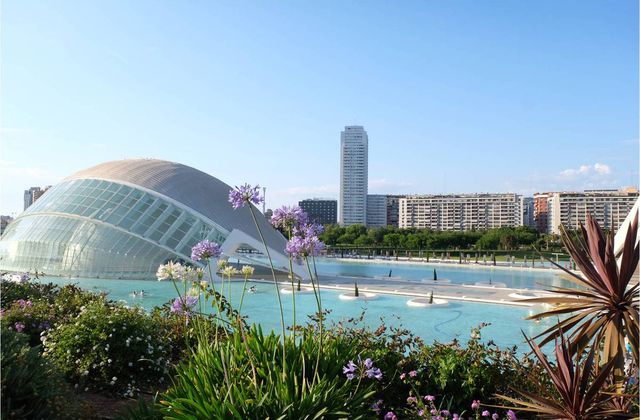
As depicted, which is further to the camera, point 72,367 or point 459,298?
point 459,298

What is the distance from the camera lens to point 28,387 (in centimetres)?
392

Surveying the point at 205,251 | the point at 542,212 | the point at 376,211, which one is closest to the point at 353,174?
the point at 376,211

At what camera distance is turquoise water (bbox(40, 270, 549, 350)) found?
538 inches

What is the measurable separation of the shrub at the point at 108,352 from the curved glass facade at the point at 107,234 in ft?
62.1

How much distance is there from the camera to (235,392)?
369 centimetres

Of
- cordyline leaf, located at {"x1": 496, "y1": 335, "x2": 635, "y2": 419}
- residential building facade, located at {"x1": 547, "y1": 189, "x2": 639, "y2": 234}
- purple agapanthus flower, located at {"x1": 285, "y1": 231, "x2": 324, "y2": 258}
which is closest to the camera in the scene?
purple agapanthus flower, located at {"x1": 285, "y1": 231, "x2": 324, "y2": 258}

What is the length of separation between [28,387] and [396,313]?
544 inches

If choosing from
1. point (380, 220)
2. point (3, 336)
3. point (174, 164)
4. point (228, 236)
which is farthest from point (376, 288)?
point (380, 220)

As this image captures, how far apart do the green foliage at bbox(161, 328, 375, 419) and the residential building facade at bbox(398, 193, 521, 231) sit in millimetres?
139013

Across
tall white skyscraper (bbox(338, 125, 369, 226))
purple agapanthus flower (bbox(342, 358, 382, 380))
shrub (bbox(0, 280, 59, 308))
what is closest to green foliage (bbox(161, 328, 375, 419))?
purple agapanthus flower (bbox(342, 358, 382, 380))

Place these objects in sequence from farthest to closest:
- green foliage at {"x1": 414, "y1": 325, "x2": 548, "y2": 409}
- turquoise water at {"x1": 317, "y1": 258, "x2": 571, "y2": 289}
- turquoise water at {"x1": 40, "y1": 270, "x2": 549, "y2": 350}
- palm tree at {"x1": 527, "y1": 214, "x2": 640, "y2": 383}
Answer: turquoise water at {"x1": 317, "y1": 258, "x2": 571, "y2": 289} → turquoise water at {"x1": 40, "y1": 270, "x2": 549, "y2": 350} → green foliage at {"x1": 414, "y1": 325, "x2": 548, "y2": 409} → palm tree at {"x1": 527, "y1": 214, "x2": 640, "y2": 383}

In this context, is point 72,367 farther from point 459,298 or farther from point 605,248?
point 459,298

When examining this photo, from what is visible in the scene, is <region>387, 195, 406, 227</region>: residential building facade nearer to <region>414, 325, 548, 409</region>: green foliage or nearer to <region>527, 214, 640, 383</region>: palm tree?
<region>414, 325, 548, 409</region>: green foliage

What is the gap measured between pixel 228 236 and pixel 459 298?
11735 millimetres
